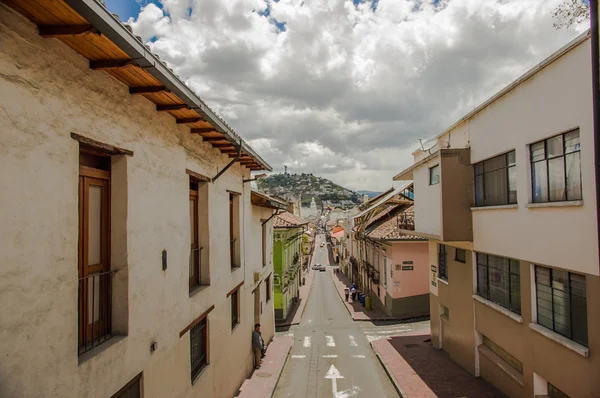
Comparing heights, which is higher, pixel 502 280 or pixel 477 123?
pixel 477 123

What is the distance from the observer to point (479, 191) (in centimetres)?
1202

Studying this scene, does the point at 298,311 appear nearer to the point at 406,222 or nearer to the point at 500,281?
the point at 406,222

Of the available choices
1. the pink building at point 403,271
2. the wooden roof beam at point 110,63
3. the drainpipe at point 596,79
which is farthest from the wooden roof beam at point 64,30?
the pink building at point 403,271

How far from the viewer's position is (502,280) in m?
10.9

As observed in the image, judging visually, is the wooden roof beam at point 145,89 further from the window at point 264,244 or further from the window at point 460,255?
the window at point 264,244

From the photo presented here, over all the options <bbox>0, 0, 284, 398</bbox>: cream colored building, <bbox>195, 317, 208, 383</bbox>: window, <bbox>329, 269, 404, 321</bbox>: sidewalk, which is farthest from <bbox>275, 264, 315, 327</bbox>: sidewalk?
<bbox>0, 0, 284, 398</bbox>: cream colored building

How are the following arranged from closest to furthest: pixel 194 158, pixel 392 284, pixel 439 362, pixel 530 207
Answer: pixel 194 158
pixel 530 207
pixel 439 362
pixel 392 284

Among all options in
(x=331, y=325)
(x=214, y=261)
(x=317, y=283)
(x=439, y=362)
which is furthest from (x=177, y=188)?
(x=317, y=283)

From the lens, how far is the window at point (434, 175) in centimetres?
1323

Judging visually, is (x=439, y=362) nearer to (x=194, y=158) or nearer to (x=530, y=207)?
(x=530, y=207)

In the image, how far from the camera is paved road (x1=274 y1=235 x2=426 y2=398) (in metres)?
12.8

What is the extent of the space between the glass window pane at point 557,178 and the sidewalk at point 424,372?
21.1ft

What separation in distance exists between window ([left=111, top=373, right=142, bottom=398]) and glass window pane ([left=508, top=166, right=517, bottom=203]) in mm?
9286

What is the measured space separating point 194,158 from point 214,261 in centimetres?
275
